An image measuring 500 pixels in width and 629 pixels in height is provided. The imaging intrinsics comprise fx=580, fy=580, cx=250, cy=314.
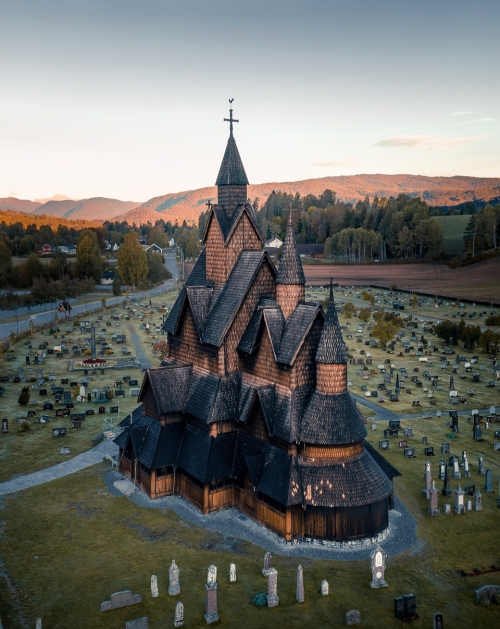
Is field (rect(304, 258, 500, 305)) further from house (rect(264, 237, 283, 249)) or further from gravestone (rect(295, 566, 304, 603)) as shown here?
gravestone (rect(295, 566, 304, 603))

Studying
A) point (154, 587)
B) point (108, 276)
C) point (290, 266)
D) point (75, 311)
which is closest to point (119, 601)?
point (154, 587)

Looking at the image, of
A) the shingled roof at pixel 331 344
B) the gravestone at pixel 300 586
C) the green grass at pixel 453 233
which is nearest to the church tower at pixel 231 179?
the shingled roof at pixel 331 344

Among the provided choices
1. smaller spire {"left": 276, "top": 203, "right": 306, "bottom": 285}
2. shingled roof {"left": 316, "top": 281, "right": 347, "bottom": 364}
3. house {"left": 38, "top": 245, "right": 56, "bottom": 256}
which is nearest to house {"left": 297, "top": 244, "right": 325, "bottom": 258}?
house {"left": 38, "top": 245, "right": 56, "bottom": 256}

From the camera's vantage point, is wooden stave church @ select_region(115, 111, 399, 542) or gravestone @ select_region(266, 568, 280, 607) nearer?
gravestone @ select_region(266, 568, 280, 607)

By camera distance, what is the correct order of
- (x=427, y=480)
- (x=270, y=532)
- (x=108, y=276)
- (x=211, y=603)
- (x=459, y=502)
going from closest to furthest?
1. (x=211, y=603)
2. (x=270, y=532)
3. (x=459, y=502)
4. (x=427, y=480)
5. (x=108, y=276)

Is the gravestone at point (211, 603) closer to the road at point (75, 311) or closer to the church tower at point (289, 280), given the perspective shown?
the church tower at point (289, 280)

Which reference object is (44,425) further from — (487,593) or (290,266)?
(487,593)
